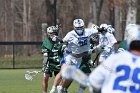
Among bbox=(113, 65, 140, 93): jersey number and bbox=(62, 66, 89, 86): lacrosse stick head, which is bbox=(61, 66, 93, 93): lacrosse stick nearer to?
bbox=(62, 66, 89, 86): lacrosse stick head

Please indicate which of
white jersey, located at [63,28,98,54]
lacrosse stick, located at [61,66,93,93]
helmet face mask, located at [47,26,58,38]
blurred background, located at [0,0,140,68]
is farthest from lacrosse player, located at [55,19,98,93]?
blurred background, located at [0,0,140,68]

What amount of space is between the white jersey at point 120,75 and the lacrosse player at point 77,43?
8.10 m

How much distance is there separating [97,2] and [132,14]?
29.2 feet

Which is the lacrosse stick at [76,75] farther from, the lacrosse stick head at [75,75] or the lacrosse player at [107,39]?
the lacrosse player at [107,39]

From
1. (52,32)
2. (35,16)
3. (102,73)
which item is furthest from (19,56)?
(35,16)

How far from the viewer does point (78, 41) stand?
14.6 meters

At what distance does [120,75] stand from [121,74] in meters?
0.01

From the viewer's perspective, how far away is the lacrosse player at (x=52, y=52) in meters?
16.0

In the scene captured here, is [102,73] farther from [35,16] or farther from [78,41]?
[35,16]

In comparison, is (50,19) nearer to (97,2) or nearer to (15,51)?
(97,2)

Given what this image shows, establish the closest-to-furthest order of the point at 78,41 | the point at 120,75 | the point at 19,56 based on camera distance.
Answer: the point at 120,75
the point at 78,41
the point at 19,56

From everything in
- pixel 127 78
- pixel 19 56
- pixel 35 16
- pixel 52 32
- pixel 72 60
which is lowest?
pixel 19 56

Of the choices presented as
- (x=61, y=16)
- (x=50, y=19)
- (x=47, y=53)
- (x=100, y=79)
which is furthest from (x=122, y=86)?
(x=61, y=16)

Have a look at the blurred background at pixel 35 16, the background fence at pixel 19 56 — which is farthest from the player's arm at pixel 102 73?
the blurred background at pixel 35 16
